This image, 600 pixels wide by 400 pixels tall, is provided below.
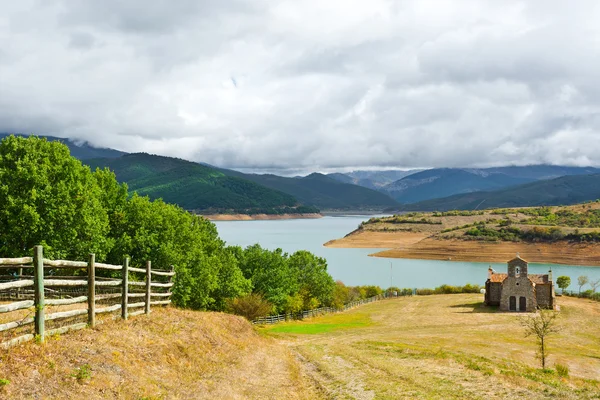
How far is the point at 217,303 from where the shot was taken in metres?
50.1

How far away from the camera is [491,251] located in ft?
506

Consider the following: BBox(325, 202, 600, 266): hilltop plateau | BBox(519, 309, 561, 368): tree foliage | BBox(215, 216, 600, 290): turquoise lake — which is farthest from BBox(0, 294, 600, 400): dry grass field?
BBox(325, 202, 600, 266): hilltop plateau

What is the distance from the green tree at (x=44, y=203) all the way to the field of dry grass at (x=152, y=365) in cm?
1319

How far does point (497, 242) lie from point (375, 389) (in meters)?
156

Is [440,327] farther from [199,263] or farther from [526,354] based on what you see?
[199,263]

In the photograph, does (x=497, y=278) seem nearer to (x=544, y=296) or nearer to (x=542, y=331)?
(x=544, y=296)

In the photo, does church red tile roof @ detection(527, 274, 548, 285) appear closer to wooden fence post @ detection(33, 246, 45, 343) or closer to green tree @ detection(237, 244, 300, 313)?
green tree @ detection(237, 244, 300, 313)

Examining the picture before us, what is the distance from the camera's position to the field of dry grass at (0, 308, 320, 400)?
9562 mm

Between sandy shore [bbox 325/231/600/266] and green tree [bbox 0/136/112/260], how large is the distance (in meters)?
138

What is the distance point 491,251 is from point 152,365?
6126 inches

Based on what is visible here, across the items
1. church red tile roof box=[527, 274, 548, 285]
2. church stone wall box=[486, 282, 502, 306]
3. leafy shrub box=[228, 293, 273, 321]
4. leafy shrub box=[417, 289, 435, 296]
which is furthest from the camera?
leafy shrub box=[417, 289, 435, 296]

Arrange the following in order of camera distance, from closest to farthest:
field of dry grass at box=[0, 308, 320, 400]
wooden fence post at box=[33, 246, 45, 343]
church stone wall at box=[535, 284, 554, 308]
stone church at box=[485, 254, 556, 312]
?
field of dry grass at box=[0, 308, 320, 400], wooden fence post at box=[33, 246, 45, 343], stone church at box=[485, 254, 556, 312], church stone wall at box=[535, 284, 554, 308]

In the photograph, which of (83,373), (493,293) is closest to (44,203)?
(83,373)

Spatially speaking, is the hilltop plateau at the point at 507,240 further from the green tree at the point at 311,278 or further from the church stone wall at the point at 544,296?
the green tree at the point at 311,278
